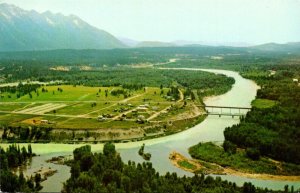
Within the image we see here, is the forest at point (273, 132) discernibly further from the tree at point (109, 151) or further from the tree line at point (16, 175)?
the tree line at point (16, 175)

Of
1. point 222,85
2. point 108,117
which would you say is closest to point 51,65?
point 222,85

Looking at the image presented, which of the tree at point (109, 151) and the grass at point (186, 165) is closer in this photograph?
the tree at point (109, 151)

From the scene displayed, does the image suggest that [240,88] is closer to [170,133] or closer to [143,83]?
[143,83]

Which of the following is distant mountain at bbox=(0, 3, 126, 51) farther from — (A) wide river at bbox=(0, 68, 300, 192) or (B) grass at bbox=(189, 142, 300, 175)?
(B) grass at bbox=(189, 142, 300, 175)

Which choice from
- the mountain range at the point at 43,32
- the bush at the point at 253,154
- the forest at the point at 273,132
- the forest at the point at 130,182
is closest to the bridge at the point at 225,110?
the forest at the point at 273,132

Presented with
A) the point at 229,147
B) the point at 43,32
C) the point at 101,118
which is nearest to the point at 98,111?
the point at 101,118

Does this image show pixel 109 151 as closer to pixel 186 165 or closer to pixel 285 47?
pixel 186 165
